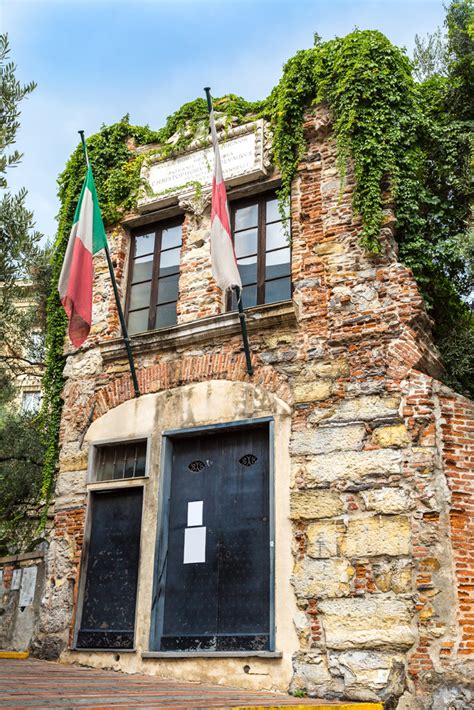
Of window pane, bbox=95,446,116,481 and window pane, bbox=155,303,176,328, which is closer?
window pane, bbox=95,446,116,481

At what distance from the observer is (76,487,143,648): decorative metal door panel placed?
7.82 m

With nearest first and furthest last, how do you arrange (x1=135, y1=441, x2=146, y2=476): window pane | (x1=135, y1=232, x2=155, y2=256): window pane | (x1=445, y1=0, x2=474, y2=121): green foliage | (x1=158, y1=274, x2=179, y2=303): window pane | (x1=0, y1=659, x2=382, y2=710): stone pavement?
1. (x1=0, y1=659, x2=382, y2=710): stone pavement
2. (x1=135, y1=441, x2=146, y2=476): window pane
3. (x1=445, y1=0, x2=474, y2=121): green foliage
4. (x1=158, y1=274, x2=179, y2=303): window pane
5. (x1=135, y1=232, x2=155, y2=256): window pane

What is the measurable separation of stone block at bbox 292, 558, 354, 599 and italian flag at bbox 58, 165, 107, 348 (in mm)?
3438

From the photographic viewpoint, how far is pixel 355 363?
24.4 ft

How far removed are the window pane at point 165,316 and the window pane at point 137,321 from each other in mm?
195

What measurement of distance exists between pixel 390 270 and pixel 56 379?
4.60 metres

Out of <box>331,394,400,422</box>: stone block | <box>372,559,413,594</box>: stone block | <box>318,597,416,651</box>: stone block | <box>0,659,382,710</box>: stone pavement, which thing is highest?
<box>331,394,400,422</box>: stone block

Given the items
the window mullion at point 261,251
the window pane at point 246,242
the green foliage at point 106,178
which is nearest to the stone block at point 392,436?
the window mullion at point 261,251

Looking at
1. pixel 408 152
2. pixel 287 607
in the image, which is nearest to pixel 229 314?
pixel 408 152

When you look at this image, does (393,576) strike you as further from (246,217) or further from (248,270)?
(246,217)

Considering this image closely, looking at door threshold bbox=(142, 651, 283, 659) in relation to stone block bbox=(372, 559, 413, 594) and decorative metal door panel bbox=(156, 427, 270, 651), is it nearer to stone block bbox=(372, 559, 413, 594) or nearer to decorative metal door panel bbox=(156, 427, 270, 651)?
decorative metal door panel bbox=(156, 427, 270, 651)

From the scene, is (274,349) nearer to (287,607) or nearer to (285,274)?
(285,274)

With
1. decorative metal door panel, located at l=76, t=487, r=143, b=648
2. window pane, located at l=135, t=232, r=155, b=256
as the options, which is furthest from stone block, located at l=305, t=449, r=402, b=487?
window pane, located at l=135, t=232, r=155, b=256

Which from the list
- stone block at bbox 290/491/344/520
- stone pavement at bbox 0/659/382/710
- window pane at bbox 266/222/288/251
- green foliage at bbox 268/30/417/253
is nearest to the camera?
stone pavement at bbox 0/659/382/710
